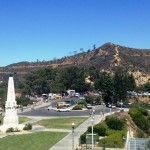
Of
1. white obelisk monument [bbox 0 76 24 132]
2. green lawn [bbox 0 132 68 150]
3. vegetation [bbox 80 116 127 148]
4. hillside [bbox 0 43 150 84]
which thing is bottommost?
green lawn [bbox 0 132 68 150]

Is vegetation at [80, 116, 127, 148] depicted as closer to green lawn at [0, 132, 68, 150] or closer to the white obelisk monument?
green lawn at [0, 132, 68, 150]

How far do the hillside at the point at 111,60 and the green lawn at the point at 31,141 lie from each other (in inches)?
3090

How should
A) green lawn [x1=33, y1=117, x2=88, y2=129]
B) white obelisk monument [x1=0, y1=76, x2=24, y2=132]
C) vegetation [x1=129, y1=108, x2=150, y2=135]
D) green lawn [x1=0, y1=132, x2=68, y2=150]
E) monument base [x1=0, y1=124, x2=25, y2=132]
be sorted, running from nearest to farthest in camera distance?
1. green lawn [x1=0, y1=132, x2=68, y2=150]
2. monument base [x1=0, y1=124, x2=25, y2=132]
3. white obelisk monument [x1=0, y1=76, x2=24, y2=132]
4. green lawn [x1=33, y1=117, x2=88, y2=129]
5. vegetation [x1=129, y1=108, x2=150, y2=135]

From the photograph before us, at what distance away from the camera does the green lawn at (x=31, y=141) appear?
1251 inches

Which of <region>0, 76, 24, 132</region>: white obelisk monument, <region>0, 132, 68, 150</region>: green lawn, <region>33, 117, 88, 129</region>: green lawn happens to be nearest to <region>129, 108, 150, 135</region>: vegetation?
<region>33, 117, 88, 129</region>: green lawn

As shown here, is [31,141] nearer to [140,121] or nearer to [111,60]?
[140,121]

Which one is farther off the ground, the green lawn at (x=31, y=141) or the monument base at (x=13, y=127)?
the monument base at (x=13, y=127)

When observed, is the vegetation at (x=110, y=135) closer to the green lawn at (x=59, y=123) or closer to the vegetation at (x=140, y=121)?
the green lawn at (x=59, y=123)

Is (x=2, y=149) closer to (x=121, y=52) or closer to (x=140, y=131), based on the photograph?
(x=140, y=131)

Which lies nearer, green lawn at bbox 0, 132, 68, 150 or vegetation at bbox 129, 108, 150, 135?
green lawn at bbox 0, 132, 68, 150

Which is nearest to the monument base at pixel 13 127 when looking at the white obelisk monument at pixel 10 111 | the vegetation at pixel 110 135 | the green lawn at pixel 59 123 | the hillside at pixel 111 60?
the white obelisk monument at pixel 10 111

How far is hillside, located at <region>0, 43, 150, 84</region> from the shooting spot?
12735 centimetres

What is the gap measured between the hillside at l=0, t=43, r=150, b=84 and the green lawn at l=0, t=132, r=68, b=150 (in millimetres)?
78482

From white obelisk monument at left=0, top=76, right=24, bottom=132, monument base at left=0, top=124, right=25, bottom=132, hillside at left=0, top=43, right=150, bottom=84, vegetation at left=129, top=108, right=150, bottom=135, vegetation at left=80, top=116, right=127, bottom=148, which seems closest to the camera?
vegetation at left=80, top=116, right=127, bottom=148
